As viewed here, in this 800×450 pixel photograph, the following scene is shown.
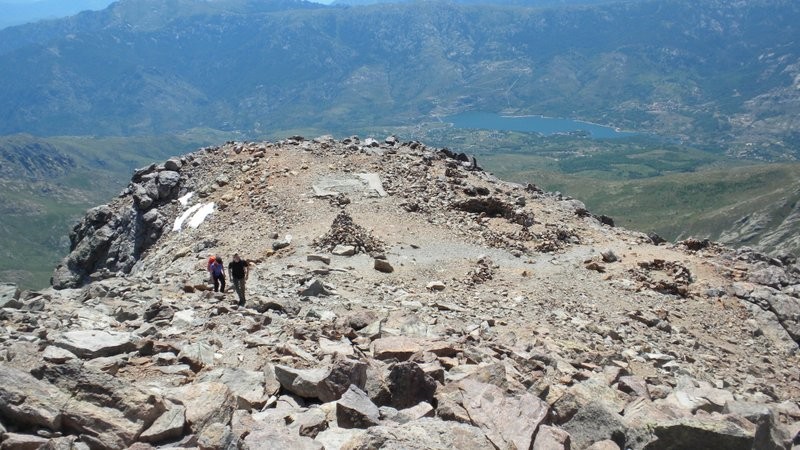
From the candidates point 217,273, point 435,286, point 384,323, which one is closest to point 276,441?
point 384,323

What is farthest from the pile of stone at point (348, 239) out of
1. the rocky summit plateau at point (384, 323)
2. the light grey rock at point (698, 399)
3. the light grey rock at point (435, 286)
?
the light grey rock at point (698, 399)

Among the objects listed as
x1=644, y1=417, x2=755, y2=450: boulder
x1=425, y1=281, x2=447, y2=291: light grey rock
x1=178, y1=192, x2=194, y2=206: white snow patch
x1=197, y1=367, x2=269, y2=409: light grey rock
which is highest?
x1=178, y1=192, x2=194, y2=206: white snow patch

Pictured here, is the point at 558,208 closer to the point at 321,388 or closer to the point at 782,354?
the point at 782,354

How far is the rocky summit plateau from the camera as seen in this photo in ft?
39.4

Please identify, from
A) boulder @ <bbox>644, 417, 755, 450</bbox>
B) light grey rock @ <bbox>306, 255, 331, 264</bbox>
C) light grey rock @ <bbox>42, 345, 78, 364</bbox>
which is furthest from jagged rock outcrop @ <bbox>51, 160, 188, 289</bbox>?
boulder @ <bbox>644, 417, 755, 450</bbox>

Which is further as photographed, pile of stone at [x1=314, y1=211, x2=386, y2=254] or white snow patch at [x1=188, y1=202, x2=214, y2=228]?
white snow patch at [x1=188, y1=202, x2=214, y2=228]

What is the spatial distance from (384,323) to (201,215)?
2135 cm

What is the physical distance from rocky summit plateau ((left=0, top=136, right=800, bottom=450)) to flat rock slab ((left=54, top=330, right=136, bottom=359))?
10cm

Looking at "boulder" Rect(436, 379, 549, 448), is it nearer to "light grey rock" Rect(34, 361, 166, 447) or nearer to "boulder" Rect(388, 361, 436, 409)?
"boulder" Rect(388, 361, 436, 409)

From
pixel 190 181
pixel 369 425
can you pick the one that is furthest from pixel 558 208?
pixel 369 425

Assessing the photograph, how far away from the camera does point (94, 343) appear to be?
15.7m

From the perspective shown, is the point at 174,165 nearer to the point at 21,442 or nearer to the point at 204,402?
the point at 204,402

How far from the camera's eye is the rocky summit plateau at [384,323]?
39.4 ft

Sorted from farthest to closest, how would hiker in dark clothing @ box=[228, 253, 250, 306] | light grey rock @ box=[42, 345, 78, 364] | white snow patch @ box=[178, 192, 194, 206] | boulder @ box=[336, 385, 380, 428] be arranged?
white snow patch @ box=[178, 192, 194, 206] < hiker in dark clothing @ box=[228, 253, 250, 306] < light grey rock @ box=[42, 345, 78, 364] < boulder @ box=[336, 385, 380, 428]
